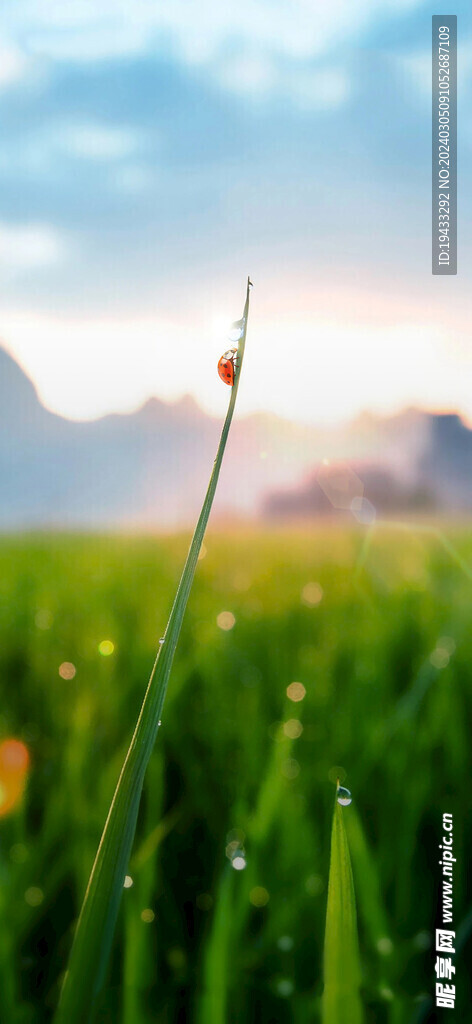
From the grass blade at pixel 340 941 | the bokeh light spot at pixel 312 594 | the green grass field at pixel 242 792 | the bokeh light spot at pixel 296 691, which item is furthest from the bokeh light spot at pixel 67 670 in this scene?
the grass blade at pixel 340 941

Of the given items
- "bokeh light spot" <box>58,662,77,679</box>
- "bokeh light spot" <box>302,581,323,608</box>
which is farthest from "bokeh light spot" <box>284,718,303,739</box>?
"bokeh light spot" <box>302,581,323,608</box>

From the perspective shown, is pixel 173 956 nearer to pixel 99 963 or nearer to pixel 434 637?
pixel 99 963

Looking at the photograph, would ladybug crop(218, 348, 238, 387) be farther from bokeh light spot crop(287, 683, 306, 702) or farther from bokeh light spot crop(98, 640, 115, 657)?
bokeh light spot crop(98, 640, 115, 657)

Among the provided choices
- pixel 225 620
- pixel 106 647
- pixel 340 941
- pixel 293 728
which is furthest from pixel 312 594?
pixel 340 941

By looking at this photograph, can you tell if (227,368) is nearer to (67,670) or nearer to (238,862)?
(238,862)

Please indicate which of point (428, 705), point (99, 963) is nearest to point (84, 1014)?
point (99, 963)

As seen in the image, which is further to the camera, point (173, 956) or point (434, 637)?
point (434, 637)
